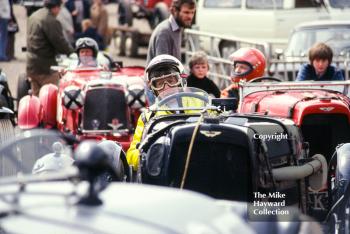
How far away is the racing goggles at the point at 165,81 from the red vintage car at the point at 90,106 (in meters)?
4.12

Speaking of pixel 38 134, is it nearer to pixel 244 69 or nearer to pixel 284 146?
pixel 284 146

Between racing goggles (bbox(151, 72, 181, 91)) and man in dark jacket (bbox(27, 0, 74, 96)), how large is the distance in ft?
23.5

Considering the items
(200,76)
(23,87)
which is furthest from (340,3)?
(200,76)

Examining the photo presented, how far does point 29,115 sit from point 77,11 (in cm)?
1656

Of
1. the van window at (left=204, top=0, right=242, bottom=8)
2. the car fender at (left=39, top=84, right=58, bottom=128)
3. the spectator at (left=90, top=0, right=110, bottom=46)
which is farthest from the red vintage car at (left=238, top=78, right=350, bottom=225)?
the spectator at (left=90, top=0, right=110, bottom=46)

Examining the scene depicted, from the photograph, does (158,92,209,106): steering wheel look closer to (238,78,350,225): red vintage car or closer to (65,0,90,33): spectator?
(238,78,350,225): red vintage car

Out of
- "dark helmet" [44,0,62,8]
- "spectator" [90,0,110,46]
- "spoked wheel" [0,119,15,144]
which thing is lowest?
"spectator" [90,0,110,46]

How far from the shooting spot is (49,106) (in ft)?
48.5

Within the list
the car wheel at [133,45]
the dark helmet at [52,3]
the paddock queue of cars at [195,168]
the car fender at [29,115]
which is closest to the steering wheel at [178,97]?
the paddock queue of cars at [195,168]

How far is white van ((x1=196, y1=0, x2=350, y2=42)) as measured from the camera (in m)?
23.3

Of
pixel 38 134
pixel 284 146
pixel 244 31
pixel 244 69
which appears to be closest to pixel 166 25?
pixel 244 69

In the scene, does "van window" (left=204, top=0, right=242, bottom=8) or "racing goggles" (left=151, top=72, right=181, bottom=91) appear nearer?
"racing goggles" (left=151, top=72, right=181, bottom=91)

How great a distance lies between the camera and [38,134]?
5.86 m

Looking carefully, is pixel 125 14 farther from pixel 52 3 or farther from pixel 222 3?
pixel 52 3
